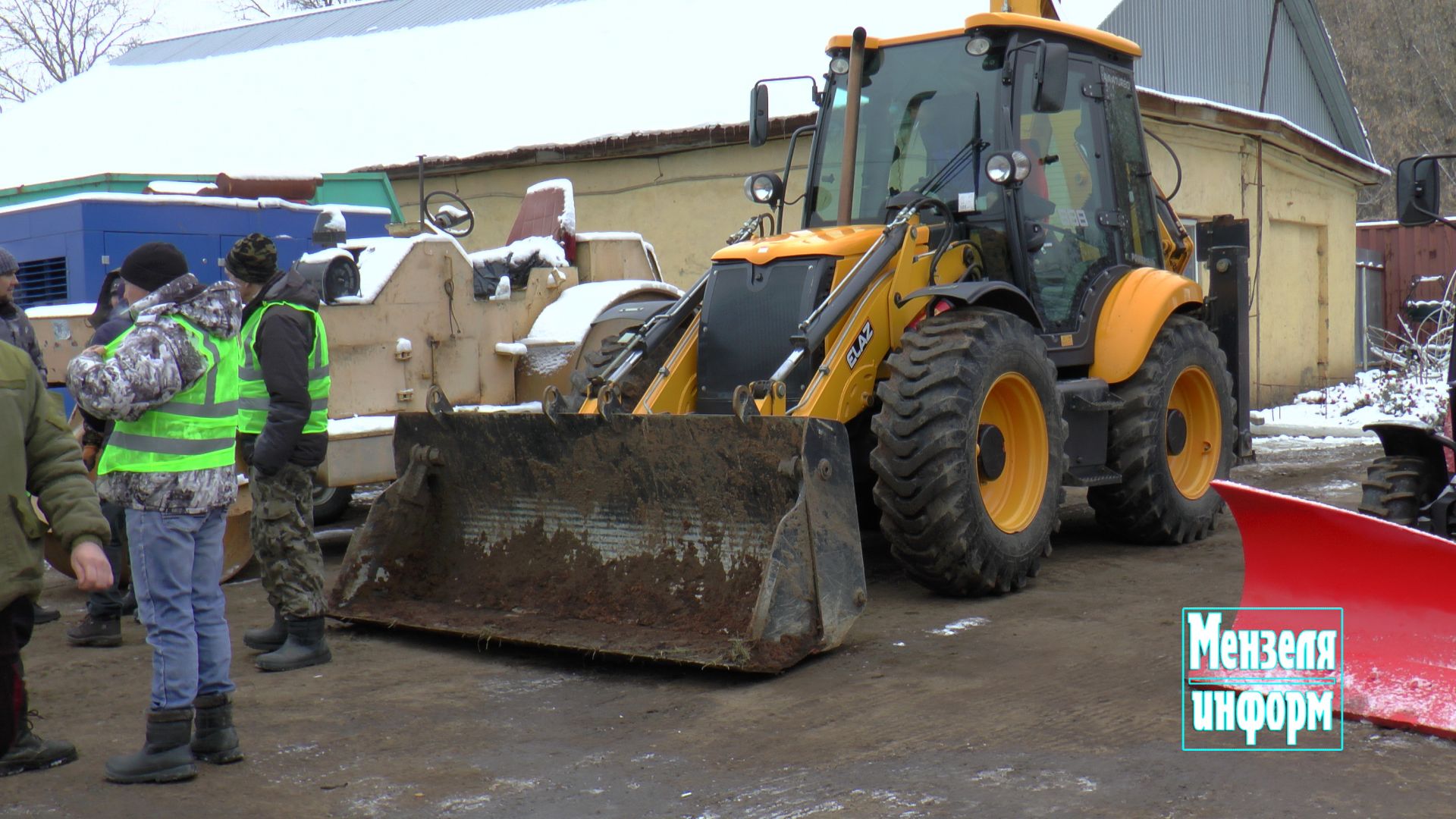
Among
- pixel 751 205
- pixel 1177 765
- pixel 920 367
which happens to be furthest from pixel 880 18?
pixel 1177 765

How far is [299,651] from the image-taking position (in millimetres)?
5527

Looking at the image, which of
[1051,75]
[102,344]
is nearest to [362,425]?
[102,344]

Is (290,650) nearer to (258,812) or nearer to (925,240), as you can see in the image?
(258,812)

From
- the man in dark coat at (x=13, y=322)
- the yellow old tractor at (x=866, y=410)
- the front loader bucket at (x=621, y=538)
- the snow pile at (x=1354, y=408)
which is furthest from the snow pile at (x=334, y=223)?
the snow pile at (x=1354, y=408)

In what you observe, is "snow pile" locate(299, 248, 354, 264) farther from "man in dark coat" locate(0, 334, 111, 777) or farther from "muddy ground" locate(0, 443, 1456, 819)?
"man in dark coat" locate(0, 334, 111, 777)

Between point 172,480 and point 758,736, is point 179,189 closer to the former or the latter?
point 172,480

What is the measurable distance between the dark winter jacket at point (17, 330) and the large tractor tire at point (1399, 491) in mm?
5844

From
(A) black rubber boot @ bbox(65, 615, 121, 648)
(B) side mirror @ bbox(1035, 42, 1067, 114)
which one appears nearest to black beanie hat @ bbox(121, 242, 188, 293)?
(A) black rubber boot @ bbox(65, 615, 121, 648)

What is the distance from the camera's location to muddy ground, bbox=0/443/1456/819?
388cm

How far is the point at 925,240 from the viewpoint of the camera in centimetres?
678

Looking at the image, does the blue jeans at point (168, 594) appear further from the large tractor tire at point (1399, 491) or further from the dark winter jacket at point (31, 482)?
the large tractor tire at point (1399, 491)

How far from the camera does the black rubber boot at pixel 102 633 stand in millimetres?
6102

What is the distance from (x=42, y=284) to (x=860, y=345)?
230 inches

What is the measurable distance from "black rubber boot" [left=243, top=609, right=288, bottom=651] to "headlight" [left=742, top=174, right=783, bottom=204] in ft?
10.6
